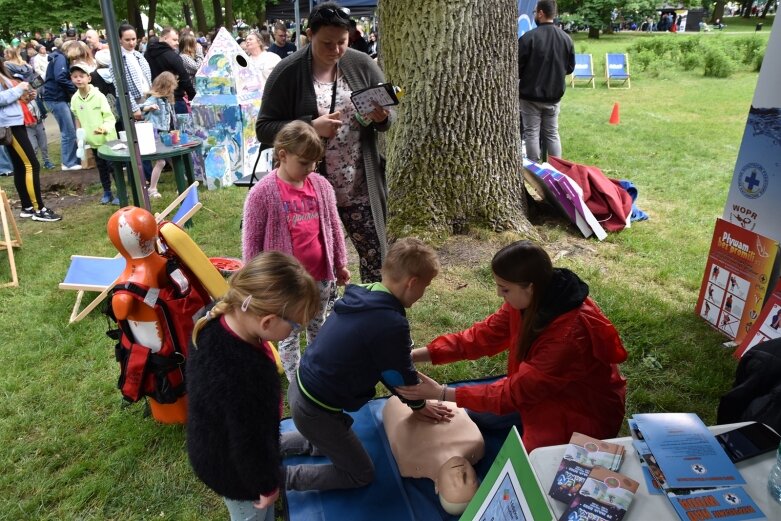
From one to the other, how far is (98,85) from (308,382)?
634 centimetres

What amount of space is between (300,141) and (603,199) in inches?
145

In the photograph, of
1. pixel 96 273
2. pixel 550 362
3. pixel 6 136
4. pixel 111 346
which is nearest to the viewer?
pixel 550 362

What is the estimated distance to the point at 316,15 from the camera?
2.61m

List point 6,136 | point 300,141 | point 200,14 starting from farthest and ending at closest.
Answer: point 200,14 → point 6,136 → point 300,141

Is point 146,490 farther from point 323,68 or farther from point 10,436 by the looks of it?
point 323,68

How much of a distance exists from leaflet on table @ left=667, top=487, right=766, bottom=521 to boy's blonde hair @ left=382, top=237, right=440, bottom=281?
41.1 inches

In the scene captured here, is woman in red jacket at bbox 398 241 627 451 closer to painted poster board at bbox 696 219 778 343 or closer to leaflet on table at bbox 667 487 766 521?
leaflet on table at bbox 667 487 766 521

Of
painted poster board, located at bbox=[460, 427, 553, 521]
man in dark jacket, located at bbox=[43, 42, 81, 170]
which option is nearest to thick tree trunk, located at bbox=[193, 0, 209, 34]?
man in dark jacket, located at bbox=[43, 42, 81, 170]

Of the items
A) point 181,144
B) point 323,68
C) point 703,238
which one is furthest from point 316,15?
point 703,238

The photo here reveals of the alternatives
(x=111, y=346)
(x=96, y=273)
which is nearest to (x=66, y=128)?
(x=96, y=273)

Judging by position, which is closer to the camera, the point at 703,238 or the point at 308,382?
the point at 308,382

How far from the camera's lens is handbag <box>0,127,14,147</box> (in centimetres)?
533

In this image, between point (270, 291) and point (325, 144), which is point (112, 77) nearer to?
point (325, 144)

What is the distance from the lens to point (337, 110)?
9.47ft
